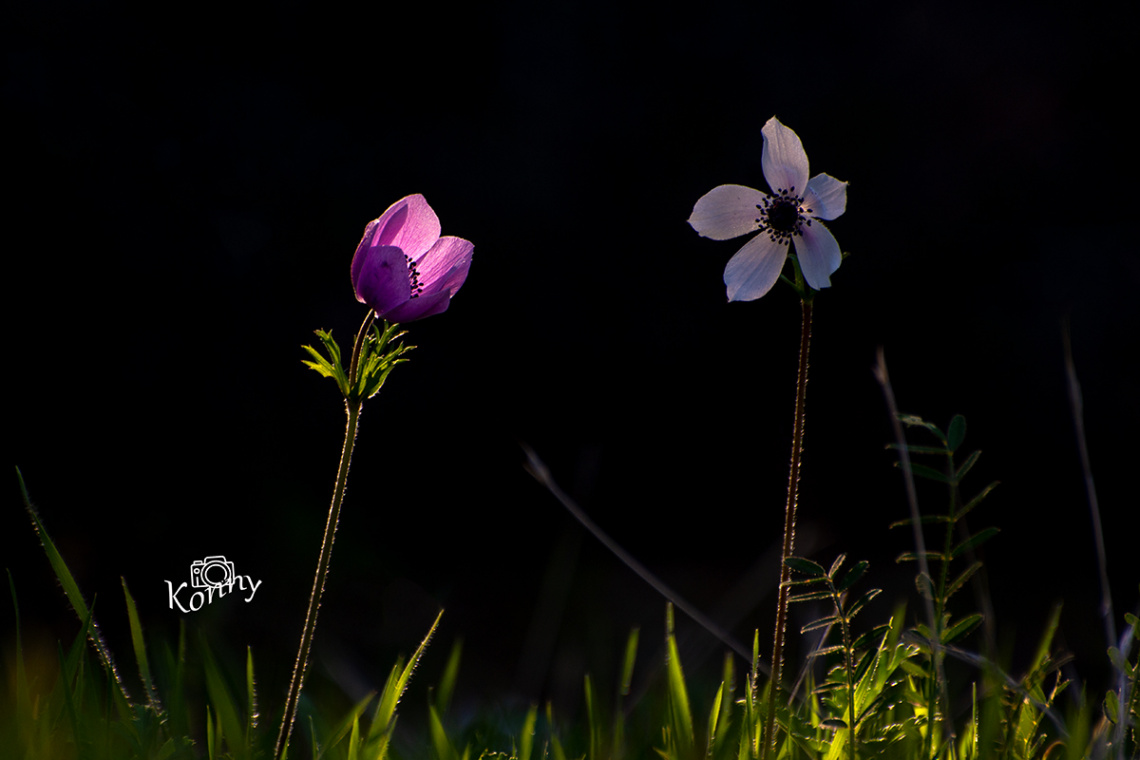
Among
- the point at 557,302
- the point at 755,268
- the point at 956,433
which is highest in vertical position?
the point at 557,302

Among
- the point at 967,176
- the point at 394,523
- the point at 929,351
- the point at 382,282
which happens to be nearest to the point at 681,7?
the point at 967,176

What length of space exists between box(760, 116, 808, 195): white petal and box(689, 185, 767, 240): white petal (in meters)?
0.03

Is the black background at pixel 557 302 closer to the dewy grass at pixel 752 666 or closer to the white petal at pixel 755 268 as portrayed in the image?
the dewy grass at pixel 752 666

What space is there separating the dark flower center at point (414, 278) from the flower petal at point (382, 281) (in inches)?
1.4

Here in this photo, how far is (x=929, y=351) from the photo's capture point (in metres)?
2.36

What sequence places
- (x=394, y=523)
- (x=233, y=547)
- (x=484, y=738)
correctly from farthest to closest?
1. (x=394, y=523)
2. (x=233, y=547)
3. (x=484, y=738)

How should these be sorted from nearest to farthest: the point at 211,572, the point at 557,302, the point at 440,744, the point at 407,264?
1. the point at 407,264
2. the point at 440,744
3. the point at 211,572
4. the point at 557,302

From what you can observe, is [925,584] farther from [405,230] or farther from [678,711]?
[405,230]

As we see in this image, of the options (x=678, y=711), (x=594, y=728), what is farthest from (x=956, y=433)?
(x=594, y=728)

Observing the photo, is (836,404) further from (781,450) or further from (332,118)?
(332,118)

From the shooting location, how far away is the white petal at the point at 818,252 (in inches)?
42.6

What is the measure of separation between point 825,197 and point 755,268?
4.6 inches

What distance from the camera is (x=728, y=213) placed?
45.9 inches

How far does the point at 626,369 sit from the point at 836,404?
53cm
